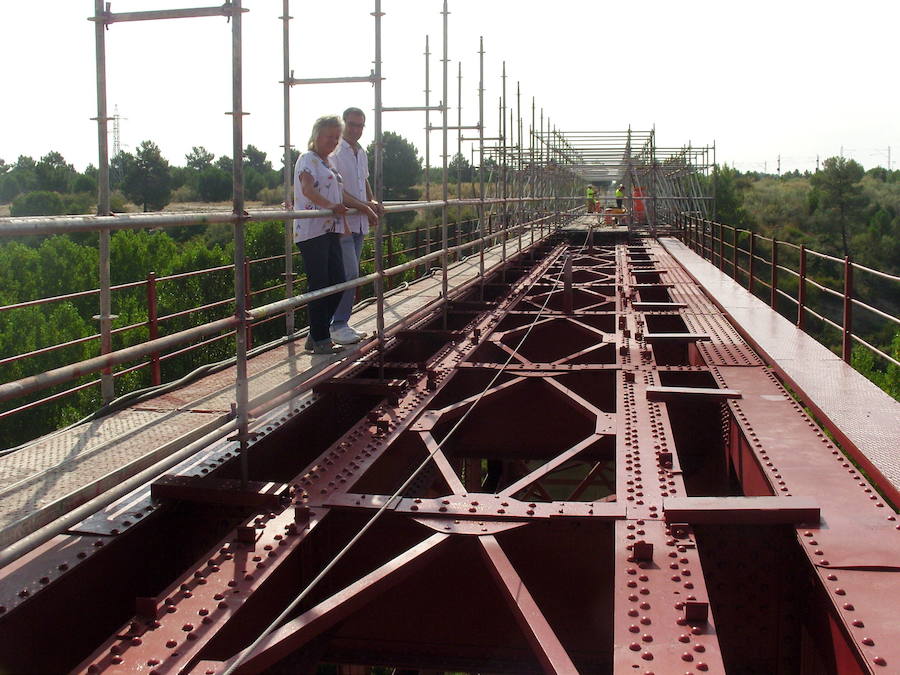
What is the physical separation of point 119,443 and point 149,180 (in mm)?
39629

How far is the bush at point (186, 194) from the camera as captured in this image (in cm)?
4628

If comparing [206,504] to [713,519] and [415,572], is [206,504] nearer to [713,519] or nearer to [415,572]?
[415,572]

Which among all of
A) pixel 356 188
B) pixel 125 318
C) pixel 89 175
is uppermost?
pixel 89 175

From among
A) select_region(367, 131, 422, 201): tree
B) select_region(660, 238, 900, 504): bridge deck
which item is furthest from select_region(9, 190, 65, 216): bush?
select_region(660, 238, 900, 504): bridge deck

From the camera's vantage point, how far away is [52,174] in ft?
199

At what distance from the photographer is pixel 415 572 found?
371 cm

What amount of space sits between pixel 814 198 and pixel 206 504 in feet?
345

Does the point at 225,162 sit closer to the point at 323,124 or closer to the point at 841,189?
the point at 323,124

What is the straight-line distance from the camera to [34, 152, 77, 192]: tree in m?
59.6

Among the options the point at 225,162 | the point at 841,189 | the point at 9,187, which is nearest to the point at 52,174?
the point at 9,187

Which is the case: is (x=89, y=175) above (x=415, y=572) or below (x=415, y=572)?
above

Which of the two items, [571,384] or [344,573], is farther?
[571,384]

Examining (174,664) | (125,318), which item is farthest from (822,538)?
(125,318)

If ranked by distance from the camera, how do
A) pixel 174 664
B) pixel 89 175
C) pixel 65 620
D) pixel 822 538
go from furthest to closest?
pixel 89 175 → pixel 822 538 → pixel 65 620 → pixel 174 664
